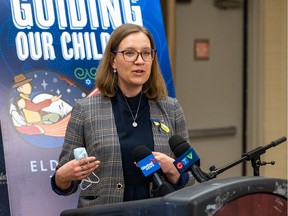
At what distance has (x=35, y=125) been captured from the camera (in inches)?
136

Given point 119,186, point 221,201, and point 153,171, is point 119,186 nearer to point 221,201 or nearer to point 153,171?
point 153,171

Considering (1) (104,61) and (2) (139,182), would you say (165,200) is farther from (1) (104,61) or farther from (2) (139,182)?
(1) (104,61)

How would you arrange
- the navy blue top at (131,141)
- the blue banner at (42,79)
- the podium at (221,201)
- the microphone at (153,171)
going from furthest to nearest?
the blue banner at (42,79), the navy blue top at (131,141), the microphone at (153,171), the podium at (221,201)

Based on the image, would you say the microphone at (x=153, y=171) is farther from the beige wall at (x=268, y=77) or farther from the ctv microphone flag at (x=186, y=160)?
the beige wall at (x=268, y=77)

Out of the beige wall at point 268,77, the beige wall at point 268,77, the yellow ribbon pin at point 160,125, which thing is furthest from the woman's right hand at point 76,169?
the beige wall at point 268,77

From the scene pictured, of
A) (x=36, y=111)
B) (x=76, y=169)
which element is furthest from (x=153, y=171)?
(x=36, y=111)

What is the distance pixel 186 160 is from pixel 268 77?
4187 mm

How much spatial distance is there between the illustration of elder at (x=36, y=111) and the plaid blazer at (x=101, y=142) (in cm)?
45

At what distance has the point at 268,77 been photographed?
6.60 metres

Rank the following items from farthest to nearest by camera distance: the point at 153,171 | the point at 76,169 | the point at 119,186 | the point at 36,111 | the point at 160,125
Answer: the point at 36,111 < the point at 160,125 < the point at 119,186 < the point at 76,169 < the point at 153,171

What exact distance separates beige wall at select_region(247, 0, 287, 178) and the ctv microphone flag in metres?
4.11

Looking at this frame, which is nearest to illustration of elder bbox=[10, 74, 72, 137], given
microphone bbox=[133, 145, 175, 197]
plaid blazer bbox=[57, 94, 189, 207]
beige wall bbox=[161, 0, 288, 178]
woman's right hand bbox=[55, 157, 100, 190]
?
plaid blazer bbox=[57, 94, 189, 207]

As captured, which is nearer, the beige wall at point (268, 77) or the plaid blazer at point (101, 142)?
the plaid blazer at point (101, 142)

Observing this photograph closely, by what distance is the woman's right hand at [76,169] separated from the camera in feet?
8.92
